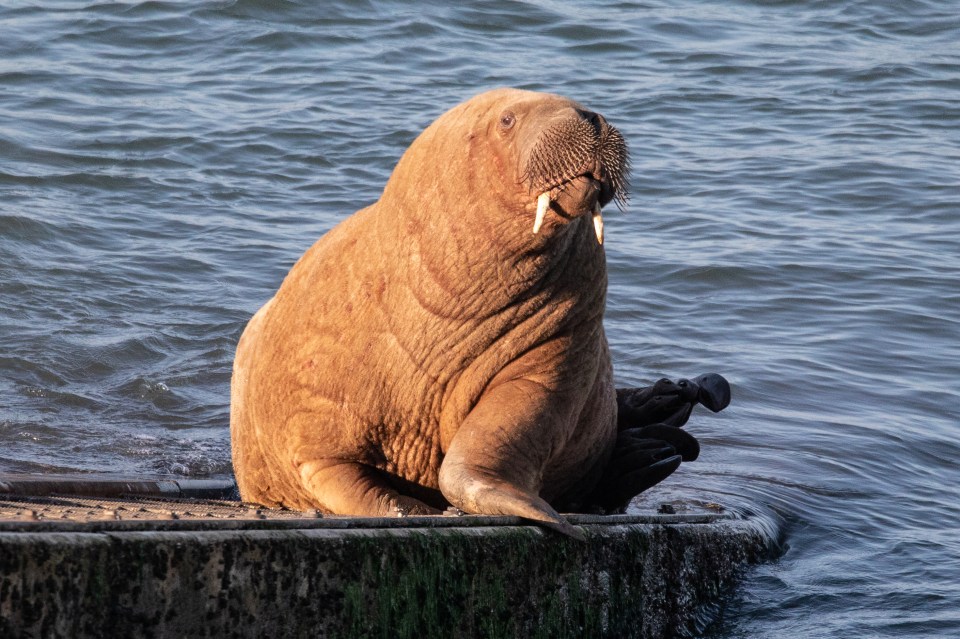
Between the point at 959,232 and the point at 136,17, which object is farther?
the point at 136,17

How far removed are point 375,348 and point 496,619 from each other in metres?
1.15

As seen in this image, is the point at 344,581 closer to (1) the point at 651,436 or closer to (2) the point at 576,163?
(2) the point at 576,163

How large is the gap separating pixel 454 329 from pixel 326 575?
1399 mm

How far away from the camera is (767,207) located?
13.3 meters

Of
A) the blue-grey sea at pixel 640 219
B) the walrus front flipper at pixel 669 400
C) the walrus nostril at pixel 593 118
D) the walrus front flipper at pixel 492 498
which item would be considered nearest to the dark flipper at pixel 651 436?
the walrus front flipper at pixel 669 400

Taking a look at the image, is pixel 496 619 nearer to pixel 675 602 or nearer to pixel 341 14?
pixel 675 602

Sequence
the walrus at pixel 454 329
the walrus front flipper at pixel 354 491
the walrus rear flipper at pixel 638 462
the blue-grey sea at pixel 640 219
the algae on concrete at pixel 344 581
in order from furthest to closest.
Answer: the blue-grey sea at pixel 640 219 < the walrus rear flipper at pixel 638 462 < the walrus front flipper at pixel 354 491 < the walrus at pixel 454 329 < the algae on concrete at pixel 344 581

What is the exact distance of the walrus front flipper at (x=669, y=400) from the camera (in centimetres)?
543

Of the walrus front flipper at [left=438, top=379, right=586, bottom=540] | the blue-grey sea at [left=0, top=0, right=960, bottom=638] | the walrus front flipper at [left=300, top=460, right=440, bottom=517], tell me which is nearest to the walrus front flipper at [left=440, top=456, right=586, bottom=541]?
Answer: the walrus front flipper at [left=438, top=379, right=586, bottom=540]

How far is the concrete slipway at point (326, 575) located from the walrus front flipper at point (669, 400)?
819mm

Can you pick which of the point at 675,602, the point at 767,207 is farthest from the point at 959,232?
the point at 675,602

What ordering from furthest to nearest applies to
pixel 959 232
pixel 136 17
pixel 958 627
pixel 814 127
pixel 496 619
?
pixel 136 17 → pixel 814 127 → pixel 959 232 → pixel 958 627 → pixel 496 619

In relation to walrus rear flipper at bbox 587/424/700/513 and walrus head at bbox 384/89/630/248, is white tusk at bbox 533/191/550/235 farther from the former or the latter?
walrus rear flipper at bbox 587/424/700/513

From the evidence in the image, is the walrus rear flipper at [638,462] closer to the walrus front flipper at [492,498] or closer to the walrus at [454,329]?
the walrus at [454,329]
